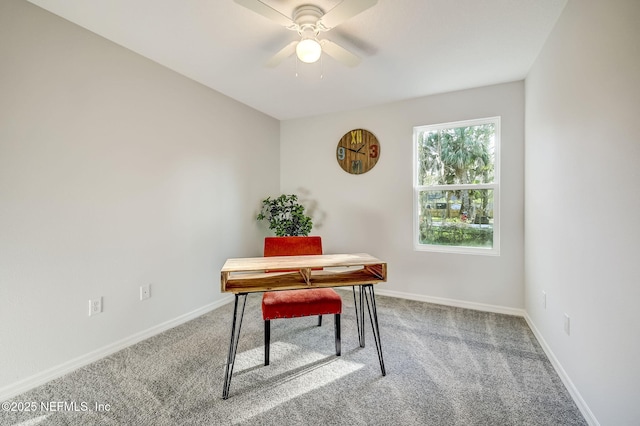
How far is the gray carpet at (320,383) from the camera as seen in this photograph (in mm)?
1496

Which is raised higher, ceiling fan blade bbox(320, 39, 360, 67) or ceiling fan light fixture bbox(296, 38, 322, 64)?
ceiling fan blade bbox(320, 39, 360, 67)

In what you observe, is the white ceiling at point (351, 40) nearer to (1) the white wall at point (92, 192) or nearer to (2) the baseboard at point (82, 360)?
(1) the white wall at point (92, 192)

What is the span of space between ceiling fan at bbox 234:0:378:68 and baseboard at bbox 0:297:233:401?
2559 millimetres

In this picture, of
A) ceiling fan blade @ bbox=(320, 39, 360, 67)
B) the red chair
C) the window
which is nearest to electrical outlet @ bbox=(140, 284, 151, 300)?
the red chair

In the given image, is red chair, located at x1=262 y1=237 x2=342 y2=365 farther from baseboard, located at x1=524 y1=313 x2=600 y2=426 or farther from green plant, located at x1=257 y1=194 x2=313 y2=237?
green plant, located at x1=257 y1=194 x2=313 y2=237

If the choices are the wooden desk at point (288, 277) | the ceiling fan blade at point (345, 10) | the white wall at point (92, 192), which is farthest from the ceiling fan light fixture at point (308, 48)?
the white wall at point (92, 192)

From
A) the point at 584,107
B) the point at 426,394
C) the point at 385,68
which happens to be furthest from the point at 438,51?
the point at 426,394

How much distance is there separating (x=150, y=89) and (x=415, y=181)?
3.00 meters

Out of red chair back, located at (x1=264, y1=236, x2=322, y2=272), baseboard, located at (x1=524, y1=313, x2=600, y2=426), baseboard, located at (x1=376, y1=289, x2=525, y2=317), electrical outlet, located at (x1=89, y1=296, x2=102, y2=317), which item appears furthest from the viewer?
baseboard, located at (x1=376, y1=289, x2=525, y2=317)

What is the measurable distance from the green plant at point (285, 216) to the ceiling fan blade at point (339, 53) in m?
2.08

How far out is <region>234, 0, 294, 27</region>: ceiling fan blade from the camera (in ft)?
4.83

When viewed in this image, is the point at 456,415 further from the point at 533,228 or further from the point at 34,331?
the point at 34,331

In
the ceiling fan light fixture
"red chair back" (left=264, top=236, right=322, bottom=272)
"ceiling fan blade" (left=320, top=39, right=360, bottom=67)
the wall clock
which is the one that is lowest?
"red chair back" (left=264, top=236, right=322, bottom=272)

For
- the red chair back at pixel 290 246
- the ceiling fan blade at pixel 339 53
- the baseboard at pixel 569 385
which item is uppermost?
the ceiling fan blade at pixel 339 53
